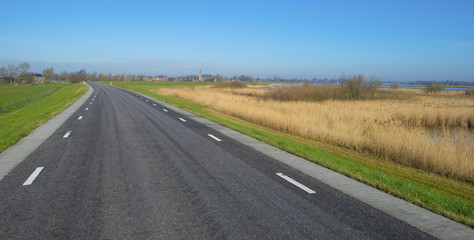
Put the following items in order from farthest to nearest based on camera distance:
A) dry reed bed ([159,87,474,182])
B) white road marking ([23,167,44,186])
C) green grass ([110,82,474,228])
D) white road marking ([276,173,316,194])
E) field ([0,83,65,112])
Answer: field ([0,83,65,112])
dry reed bed ([159,87,474,182])
white road marking ([23,167,44,186])
white road marking ([276,173,316,194])
green grass ([110,82,474,228])

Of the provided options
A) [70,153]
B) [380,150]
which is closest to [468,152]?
[380,150]

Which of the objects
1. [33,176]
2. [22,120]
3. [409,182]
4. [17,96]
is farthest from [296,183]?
[17,96]

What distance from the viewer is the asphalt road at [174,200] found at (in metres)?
4.34

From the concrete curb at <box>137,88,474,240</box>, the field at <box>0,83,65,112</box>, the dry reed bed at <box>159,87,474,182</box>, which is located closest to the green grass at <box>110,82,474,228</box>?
the concrete curb at <box>137,88,474,240</box>

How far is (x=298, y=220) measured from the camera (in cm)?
472

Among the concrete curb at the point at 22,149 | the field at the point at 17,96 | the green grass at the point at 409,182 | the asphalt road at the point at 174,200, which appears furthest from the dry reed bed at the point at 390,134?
the field at the point at 17,96

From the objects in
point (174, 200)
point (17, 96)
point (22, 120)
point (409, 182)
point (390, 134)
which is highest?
point (174, 200)

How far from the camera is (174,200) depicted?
545 centimetres

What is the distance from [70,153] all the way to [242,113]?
50.9 ft

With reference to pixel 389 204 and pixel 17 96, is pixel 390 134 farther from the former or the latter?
pixel 17 96

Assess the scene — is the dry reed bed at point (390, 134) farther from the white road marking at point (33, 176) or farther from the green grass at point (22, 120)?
the green grass at point (22, 120)

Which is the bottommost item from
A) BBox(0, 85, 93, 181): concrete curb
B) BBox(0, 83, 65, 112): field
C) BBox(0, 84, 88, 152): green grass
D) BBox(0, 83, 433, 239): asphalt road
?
BBox(0, 83, 65, 112): field

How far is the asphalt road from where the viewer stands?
14.2ft

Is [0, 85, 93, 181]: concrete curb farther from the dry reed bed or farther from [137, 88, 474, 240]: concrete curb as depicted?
the dry reed bed
